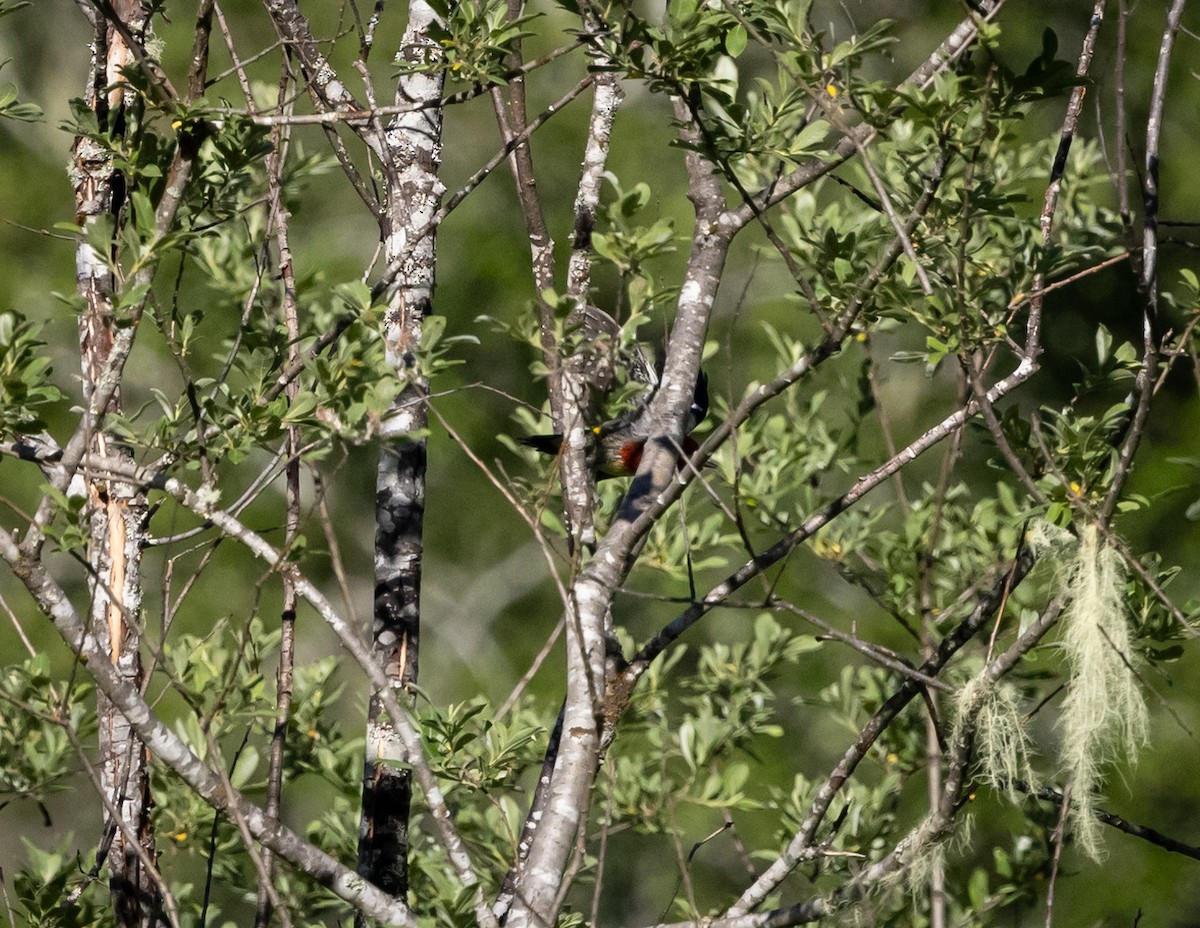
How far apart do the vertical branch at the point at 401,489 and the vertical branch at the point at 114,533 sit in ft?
1.45

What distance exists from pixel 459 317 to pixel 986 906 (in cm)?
526

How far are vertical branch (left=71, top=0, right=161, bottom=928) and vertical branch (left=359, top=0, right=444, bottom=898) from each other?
44 centimetres

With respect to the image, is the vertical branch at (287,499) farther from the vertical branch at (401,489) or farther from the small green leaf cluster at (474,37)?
the small green leaf cluster at (474,37)

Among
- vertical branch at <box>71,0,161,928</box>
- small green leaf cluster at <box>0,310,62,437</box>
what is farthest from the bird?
small green leaf cluster at <box>0,310,62,437</box>

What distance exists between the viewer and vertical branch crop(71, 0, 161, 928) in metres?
2.28

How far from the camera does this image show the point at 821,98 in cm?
182

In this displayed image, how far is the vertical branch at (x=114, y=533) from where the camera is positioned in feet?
7.49

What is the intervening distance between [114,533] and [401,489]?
610mm

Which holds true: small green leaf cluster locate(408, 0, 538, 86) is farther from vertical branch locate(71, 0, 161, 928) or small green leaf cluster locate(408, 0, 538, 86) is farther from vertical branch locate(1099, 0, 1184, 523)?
vertical branch locate(1099, 0, 1184, 523)

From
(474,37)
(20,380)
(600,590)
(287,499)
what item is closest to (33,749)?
(287,499)

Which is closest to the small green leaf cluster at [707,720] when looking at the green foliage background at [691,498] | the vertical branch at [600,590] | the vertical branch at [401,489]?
the green foliage background at [691,498]

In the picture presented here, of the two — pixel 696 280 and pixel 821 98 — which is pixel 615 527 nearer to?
pixel 696 280

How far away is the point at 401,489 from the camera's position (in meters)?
2.71

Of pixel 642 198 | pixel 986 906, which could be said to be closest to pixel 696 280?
pixel 642 198
